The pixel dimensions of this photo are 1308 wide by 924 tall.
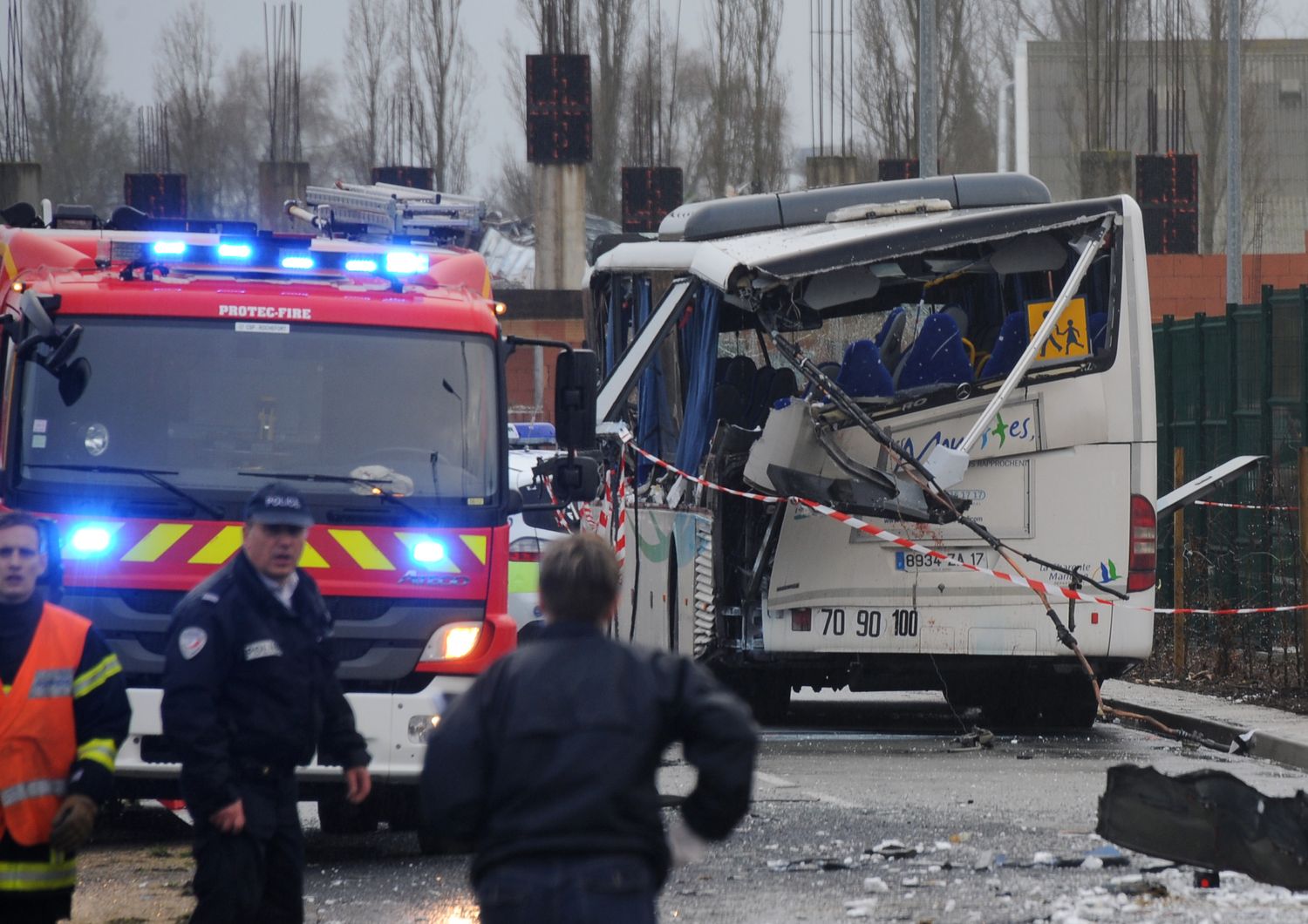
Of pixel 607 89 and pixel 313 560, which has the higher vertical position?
pixel 607 89

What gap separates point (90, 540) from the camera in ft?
29.6

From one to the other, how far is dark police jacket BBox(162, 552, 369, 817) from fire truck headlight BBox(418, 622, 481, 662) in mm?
2709

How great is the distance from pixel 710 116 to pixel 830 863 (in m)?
58.7

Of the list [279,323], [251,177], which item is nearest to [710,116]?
[251,177]

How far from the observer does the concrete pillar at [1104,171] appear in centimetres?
3800

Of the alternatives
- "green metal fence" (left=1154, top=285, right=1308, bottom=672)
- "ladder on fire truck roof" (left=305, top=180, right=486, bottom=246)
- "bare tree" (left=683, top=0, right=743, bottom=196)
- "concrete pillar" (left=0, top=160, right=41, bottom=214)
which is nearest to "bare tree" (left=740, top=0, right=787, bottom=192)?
"bare tree" (left=683, top=0, right=743, bottom=196)

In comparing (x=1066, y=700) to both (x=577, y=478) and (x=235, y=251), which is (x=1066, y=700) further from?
(x=235, y=251)

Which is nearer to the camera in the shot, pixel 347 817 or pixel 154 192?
pixel 347 817

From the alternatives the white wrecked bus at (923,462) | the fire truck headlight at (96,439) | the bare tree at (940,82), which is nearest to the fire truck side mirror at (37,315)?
the fire truck headlight at (96,439)

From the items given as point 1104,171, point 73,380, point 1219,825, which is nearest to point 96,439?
point 73,380

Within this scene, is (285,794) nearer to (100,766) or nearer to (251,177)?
(100,766)

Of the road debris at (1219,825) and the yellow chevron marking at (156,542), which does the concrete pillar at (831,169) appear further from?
the road debris at (1219,825)

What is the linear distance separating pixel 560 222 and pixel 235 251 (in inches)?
1238

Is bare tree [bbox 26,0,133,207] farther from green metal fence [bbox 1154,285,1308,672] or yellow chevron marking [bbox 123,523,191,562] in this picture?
yellow chevron marking [bbox 123,523,191,562]
